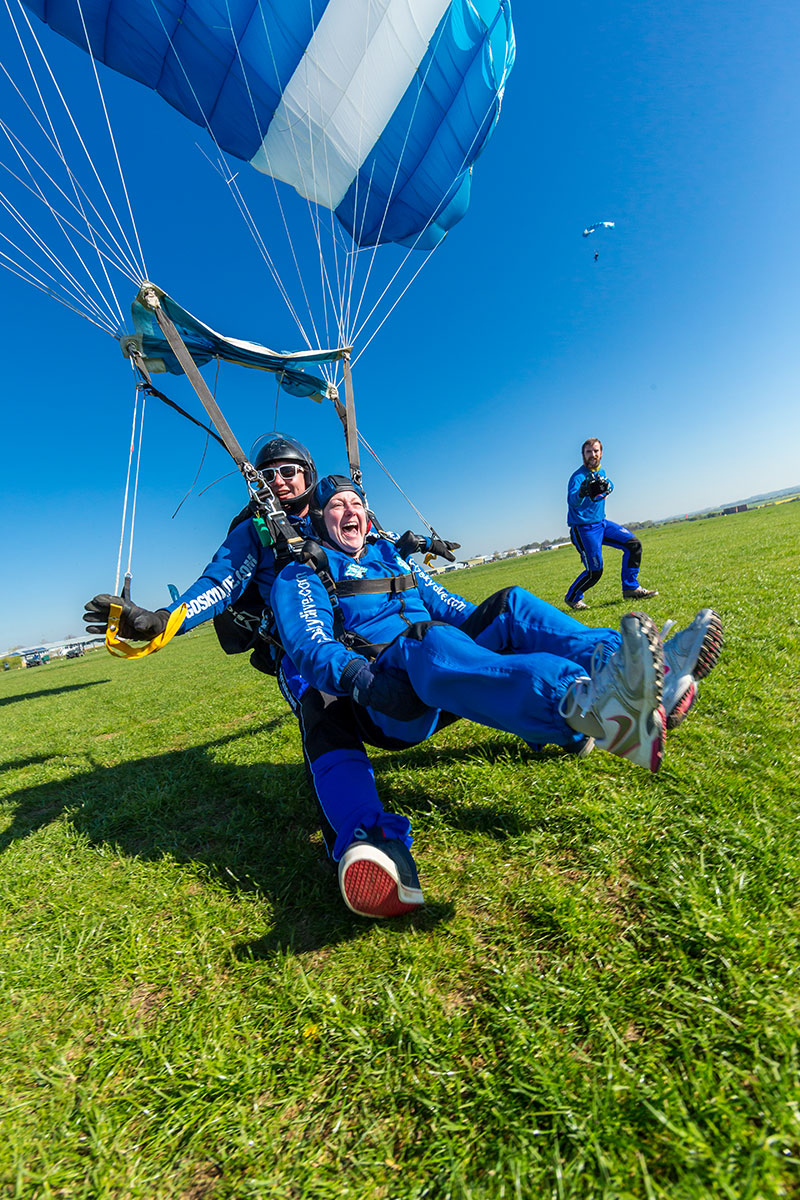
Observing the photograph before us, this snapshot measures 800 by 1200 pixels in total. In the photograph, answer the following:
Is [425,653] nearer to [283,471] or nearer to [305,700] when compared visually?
[305,700]

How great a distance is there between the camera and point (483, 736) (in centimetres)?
377

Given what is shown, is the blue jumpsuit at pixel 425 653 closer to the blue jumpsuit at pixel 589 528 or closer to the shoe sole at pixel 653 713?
the shoe sole at pixel 653 713

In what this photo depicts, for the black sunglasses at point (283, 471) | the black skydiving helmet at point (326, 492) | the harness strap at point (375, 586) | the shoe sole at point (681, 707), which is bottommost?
the shoe sole at point (681, 707)

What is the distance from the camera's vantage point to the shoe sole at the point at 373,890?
1822 mm

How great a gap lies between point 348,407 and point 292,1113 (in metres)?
6.17

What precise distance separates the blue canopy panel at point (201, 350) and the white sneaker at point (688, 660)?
5.71 meters

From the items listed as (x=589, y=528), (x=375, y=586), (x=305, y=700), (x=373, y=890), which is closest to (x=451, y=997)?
(x=373, y=890)

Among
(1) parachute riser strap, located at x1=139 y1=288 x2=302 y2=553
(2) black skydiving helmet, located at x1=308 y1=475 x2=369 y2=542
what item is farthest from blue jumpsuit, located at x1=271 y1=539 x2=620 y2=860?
(1) parachute riser strap, located at x1=139 y1=288 x2=302 y2=553

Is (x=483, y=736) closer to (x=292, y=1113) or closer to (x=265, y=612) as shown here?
(x=265, y=612)

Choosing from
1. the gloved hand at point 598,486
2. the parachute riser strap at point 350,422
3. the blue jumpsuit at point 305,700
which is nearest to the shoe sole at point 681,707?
the blue jumpsuit at point 305,700

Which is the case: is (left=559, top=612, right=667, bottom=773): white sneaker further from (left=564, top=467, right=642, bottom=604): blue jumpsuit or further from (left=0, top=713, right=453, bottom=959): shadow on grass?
(left=564, top=467, right=642, bottom=604): blue jumpsuit

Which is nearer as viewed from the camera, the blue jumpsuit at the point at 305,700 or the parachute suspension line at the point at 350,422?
the blue jumpsuit at the point at 305,700

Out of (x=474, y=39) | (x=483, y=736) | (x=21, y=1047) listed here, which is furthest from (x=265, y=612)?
(x=474, y=39)

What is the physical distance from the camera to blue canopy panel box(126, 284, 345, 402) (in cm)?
526
